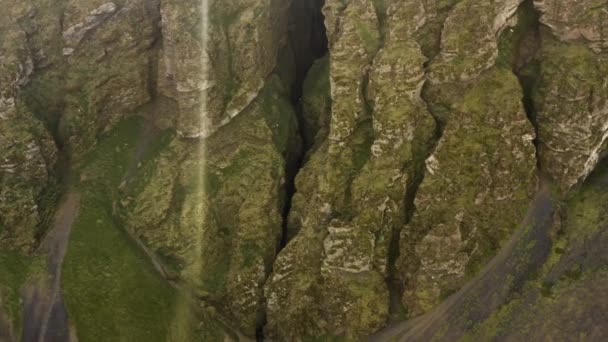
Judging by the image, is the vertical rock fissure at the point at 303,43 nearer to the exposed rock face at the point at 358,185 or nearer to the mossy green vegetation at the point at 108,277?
the exposed rock face at the point at 358,185

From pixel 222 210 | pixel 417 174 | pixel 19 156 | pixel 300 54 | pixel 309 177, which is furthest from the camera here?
pixel 300 54

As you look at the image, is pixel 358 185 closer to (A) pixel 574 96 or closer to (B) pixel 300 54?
(A) pixel 574 96

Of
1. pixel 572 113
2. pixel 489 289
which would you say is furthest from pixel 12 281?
pixel 572 113

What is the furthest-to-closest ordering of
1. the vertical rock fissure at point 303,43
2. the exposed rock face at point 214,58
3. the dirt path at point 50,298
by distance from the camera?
the vertical rock fissure at point 303,43, the exposed rock face at point 214,58, the dirt path at point 50,298

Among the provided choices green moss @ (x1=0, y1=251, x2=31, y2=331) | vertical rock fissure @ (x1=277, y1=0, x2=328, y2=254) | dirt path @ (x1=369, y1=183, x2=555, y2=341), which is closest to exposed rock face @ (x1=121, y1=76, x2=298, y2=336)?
vertical rock fissure @ (x1=277, y1=0, x2=328, y2=254)

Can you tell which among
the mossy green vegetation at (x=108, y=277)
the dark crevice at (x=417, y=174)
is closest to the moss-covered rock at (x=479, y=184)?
the dark crevice at (x=417, y=174)

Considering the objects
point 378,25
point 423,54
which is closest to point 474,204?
point 423,54

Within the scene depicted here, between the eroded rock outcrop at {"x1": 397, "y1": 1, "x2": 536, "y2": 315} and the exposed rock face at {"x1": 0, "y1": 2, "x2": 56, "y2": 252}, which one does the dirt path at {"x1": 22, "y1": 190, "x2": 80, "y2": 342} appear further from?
the eroded rock outcrop at {"x1": 397, "y1": 1, "x2": 536, "y2": 315}
